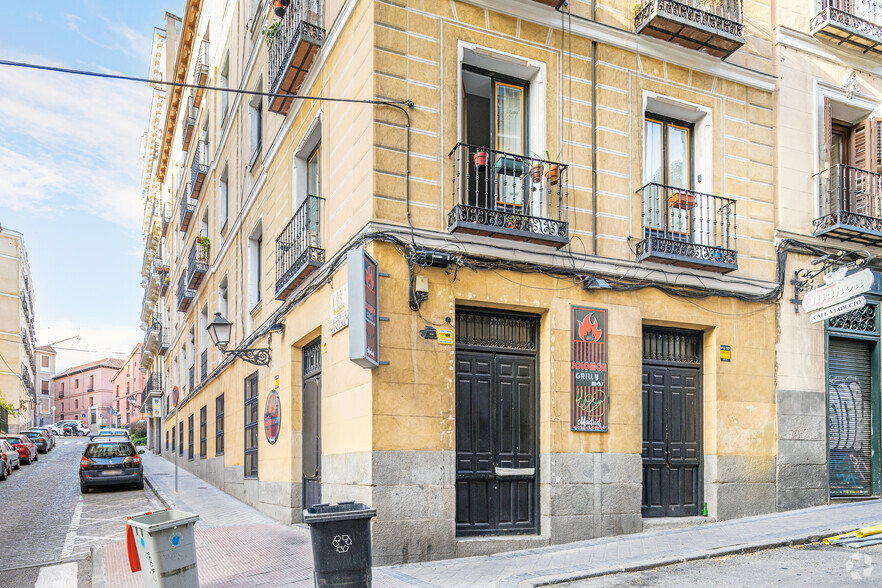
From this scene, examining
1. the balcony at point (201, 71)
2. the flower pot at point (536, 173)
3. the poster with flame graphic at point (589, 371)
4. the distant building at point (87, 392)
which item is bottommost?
the distant building at point (87, 392)

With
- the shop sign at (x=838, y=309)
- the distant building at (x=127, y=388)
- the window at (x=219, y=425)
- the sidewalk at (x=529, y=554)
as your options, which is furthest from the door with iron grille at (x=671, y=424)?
the distant building at (x=127, y=388)

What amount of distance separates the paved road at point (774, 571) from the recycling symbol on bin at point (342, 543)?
2.45 m

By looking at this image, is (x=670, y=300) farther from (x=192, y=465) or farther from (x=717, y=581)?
(x=192, y=465)

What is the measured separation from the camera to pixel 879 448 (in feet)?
39.7

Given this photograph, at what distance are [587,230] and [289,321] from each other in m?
5.55

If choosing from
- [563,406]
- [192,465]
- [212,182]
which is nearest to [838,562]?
[563,406]

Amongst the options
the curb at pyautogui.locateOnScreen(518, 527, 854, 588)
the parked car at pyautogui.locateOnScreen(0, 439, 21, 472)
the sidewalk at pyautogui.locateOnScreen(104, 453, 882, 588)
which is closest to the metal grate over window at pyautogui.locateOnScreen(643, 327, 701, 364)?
the sidewalk at pyautogui.locateOnScreen(104, 453, 882, 588)

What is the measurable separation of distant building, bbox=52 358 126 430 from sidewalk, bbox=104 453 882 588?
90882 millimetres

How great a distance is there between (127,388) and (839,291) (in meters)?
83.4

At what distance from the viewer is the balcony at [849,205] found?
1175cm

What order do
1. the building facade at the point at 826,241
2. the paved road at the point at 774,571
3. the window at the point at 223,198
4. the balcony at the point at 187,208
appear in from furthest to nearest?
the balcony at the point at 187,208 < the window at the point at 223,198 < the building facade at the point at 826,241 < the paved road at the point at 774,571

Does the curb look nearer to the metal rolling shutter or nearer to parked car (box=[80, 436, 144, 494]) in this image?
the metal rolling shutter

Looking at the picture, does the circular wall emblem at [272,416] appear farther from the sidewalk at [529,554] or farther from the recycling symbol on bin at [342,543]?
the recycling symbol on bin at [342,543]

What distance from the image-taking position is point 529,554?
8.96 m
